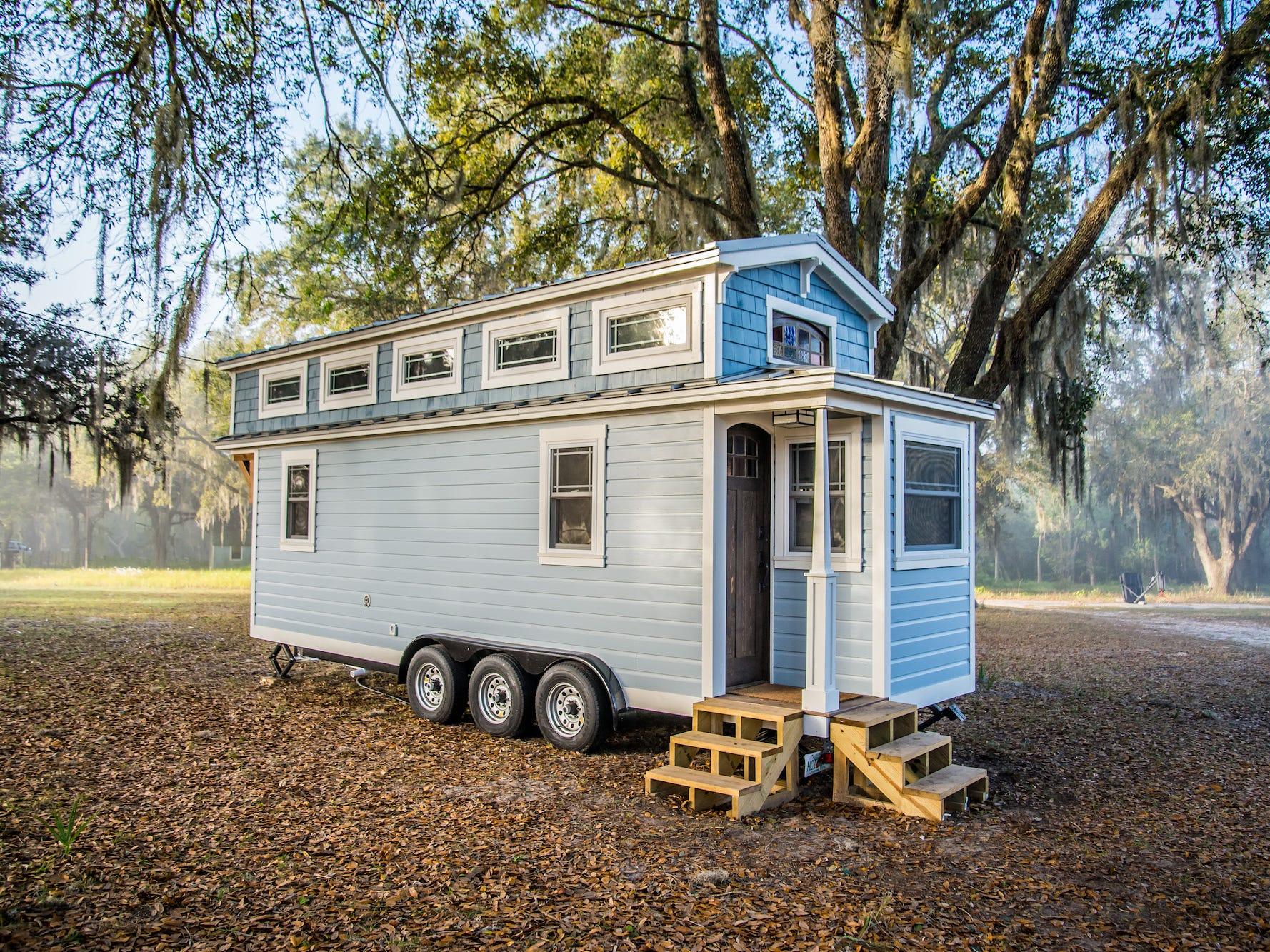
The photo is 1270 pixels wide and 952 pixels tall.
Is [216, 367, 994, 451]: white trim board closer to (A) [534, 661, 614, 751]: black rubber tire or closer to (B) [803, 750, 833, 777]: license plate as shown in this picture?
(A) [534, 661, 614, 751]: black rubber tire

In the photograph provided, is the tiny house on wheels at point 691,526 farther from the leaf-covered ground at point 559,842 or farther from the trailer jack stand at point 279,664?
the trailer jack stand at point 279,664

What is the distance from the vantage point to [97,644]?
13.6 m

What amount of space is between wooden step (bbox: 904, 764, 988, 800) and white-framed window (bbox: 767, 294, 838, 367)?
133 inches

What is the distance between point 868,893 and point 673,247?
10923mm

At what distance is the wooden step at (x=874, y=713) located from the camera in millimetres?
6148

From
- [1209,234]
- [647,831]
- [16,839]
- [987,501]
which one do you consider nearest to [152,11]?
[16,839]

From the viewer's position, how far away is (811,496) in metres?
7.22

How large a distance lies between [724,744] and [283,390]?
742cm

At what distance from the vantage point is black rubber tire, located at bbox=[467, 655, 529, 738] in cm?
786

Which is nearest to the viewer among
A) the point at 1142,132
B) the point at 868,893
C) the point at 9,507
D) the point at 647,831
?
the point at 868,893

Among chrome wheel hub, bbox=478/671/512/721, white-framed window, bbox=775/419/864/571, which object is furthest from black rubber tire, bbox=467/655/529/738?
white-framed window, bbox=775/419/864/571

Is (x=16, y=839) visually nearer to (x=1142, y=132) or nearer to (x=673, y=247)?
(x=673, y=247)

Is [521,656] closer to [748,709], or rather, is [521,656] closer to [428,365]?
[748,709]

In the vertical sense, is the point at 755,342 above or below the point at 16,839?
above
